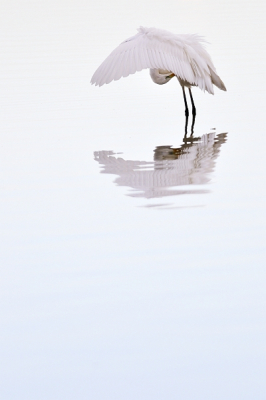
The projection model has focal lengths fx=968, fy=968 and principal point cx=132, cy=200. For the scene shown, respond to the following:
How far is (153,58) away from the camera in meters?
13.5

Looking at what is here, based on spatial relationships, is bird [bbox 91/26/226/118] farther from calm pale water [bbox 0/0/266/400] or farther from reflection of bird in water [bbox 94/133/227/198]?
reflection of bird in water [bbox 94/133/227/198]

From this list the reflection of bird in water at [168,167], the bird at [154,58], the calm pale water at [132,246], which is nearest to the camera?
the calm pale water at [132,246]

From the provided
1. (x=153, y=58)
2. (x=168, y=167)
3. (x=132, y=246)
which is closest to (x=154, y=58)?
(x=153, y=58)

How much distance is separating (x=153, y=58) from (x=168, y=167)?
3.46 metres

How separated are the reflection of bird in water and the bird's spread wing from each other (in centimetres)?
165

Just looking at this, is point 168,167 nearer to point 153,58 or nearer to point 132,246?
point 132,246

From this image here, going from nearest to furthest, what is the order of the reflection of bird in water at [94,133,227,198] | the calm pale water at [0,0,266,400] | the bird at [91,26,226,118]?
1. the calm pale water at [0,0,266,400]
2. the reflection of bird in water at [94,133,227,198]
3. the bird at [91,26,226,118]

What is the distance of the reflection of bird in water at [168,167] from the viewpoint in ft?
31.0

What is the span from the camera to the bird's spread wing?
1351 cm

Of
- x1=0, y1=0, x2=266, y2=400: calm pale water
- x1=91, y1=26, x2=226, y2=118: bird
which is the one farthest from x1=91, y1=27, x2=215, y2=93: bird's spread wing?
x1=0, y1=0, x2=266, y2=400: calm pale water

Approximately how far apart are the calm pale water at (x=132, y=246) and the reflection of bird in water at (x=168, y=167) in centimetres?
2

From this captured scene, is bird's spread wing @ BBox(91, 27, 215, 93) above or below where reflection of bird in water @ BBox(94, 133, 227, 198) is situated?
above

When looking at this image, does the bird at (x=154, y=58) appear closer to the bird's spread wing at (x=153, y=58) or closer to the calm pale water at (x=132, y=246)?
the bird's spread wing at (x=153, y=58)

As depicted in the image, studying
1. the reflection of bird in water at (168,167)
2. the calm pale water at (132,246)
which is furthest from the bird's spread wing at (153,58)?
the reflection of bird in water at (168,167)
